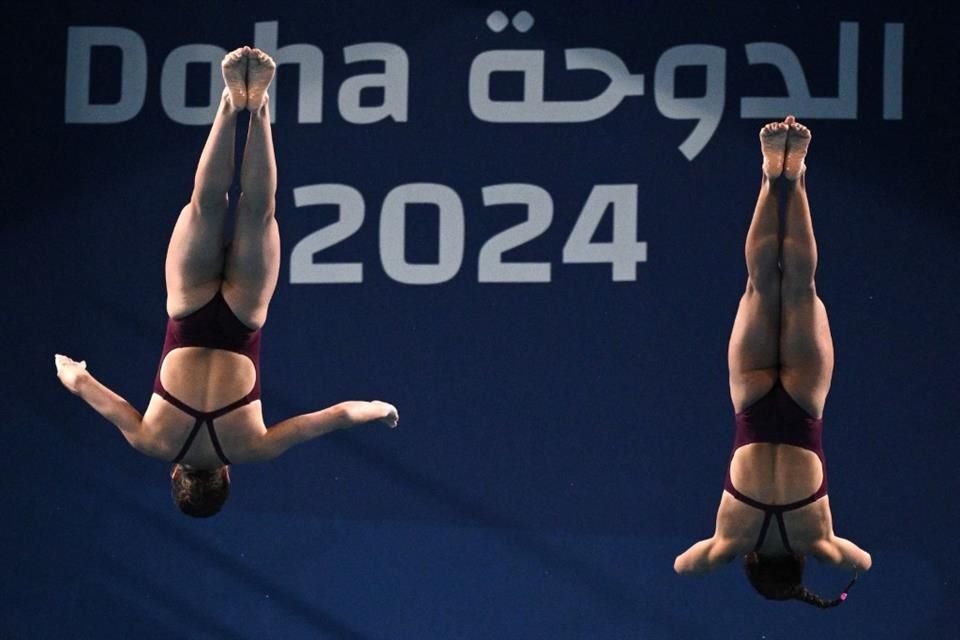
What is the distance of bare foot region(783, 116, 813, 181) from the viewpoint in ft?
19.1

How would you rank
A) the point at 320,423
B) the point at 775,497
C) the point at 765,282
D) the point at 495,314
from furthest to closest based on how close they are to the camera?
the point at 495,314 < the point at 765,282 < the point at 775,497 < the point at 320,423

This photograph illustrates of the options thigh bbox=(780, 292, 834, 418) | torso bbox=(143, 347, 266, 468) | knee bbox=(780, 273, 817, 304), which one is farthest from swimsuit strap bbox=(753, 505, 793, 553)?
torso bbox=(143, 347, 266, 468)

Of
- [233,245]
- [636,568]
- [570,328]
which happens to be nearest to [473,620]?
[636,568]

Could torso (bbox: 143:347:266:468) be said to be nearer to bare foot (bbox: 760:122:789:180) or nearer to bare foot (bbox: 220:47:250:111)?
bare foot (bbox: 220:47:250:111)

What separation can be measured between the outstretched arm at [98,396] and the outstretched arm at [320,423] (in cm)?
48

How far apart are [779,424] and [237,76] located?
255 centimetres

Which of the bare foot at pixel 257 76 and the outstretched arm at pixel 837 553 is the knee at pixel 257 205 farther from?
the outstretched arm at pixel 837 553

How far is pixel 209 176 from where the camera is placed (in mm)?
5953

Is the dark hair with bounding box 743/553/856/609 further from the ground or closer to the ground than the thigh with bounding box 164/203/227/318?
closer to the ground

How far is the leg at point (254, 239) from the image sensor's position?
19.7 feet

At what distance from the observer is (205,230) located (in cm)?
603

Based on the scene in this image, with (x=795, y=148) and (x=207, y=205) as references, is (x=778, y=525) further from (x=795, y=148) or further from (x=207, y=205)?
(x=207, y=205)

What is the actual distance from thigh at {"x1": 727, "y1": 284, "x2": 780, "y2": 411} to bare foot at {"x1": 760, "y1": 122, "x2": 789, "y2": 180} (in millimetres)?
546

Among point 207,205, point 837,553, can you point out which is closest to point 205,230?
point 207,205
